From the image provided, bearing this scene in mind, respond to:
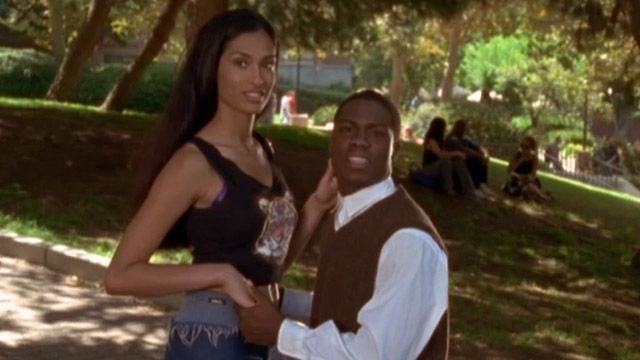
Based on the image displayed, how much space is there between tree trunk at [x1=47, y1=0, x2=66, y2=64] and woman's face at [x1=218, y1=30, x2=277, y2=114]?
32.0 m

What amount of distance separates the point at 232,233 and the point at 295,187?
42.5 feet

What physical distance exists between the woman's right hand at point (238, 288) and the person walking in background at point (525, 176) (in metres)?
18.4

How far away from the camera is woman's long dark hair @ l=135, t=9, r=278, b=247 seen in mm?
3527

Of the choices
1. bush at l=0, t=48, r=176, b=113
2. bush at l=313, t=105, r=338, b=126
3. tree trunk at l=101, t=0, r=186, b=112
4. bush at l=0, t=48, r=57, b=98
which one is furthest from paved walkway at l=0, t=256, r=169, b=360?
bush at l=313, t=105, r=338, b=126

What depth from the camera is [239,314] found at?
10.7 ft

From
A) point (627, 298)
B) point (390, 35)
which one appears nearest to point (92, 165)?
point (627, 298)

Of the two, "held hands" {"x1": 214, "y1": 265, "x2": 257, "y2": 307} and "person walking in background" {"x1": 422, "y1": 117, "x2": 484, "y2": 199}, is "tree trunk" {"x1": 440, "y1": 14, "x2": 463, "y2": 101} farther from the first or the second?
"held hands" {"x1": 214, "y1": 265, "x2": 257, "y2": 307}

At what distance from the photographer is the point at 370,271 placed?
2.91 meters

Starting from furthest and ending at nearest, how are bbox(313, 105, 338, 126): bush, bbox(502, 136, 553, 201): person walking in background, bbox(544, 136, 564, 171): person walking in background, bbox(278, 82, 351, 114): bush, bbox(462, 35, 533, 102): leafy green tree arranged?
1. bbox(278, 82, 351, 114): bush
2. bbox(462, 35, 533, 102): leafy green tree
3. bbox(313, 105, 338, 126): bush
4. bbox(544, 136, 564, 171): person walking in background
5. bbox(502, 136, 553, 201): person walking in background

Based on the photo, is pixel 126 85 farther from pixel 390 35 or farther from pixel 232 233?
pixel 232 233

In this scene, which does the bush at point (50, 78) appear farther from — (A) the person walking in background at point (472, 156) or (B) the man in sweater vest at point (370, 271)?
(B) the man in sweater vest at point (370, 271)

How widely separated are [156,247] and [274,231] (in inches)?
11.7

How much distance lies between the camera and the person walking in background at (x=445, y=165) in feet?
61.7

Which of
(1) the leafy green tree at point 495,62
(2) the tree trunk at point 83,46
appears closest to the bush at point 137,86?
(2) the tree trunk at point 83,46
